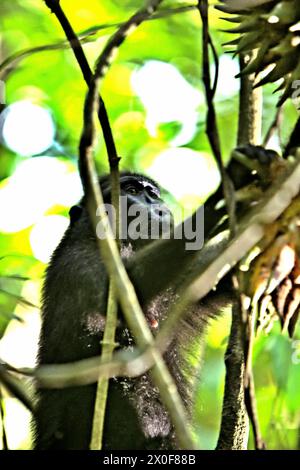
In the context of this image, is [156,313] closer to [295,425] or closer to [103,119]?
[295,425]

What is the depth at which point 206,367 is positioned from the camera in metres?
5.74

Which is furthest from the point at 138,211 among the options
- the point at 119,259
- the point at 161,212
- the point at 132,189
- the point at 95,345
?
the point at 119,259

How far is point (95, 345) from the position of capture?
382cm

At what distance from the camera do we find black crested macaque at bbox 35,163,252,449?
3682 mm

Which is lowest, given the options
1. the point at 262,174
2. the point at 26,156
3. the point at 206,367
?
the point at 262,174

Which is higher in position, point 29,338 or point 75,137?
point 75,137

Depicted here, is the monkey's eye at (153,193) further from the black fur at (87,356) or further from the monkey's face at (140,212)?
the black fur at (87,356)

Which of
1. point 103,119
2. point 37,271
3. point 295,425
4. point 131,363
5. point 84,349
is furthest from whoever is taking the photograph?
point 37,271

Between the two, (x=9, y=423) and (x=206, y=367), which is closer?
(x=206, y=367)

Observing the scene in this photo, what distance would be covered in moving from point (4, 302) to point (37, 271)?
2108 mm

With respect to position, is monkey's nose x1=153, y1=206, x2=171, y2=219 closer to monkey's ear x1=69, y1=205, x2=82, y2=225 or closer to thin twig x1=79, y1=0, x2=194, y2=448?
monkey's ear x1=69, y1=205, x2=82, y2=225

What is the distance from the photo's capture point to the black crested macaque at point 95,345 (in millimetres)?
3682

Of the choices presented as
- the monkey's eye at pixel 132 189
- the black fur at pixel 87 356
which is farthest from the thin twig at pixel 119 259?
the monkey's eye at pixel 132 189

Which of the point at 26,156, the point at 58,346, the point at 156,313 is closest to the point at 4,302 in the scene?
the point at 58,346
